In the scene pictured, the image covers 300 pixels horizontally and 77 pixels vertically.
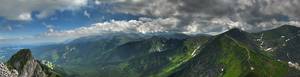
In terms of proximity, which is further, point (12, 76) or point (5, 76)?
point (12, 76)
